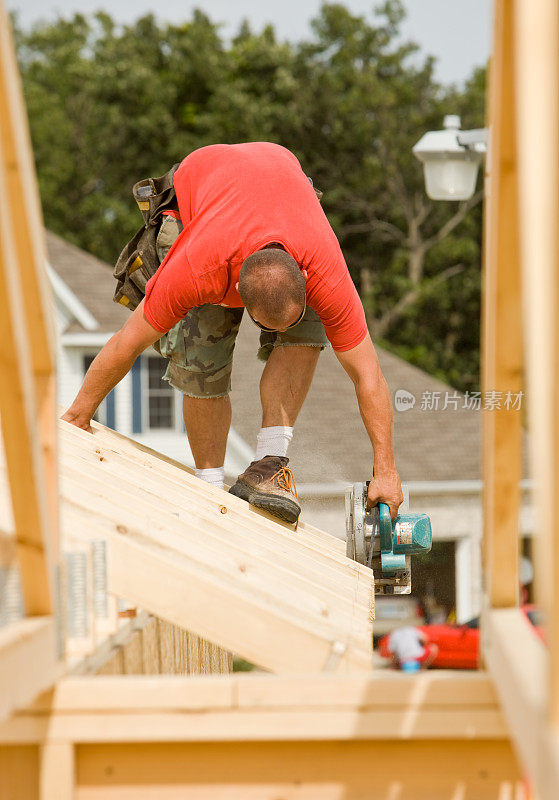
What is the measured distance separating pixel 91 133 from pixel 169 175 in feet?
94.8

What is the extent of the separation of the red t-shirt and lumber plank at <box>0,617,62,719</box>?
1.96 m

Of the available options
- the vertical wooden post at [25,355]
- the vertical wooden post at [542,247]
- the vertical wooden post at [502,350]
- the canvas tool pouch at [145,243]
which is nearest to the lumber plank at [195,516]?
the vertical wooden post at [25,355]

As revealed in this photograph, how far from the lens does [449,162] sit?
7.35m

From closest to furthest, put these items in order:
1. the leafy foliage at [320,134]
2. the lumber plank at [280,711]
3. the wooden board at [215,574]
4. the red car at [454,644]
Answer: the lumber plank at [280,711]
the wooden board at [215,574]
the red car at [454,644]
the leafy foliage at [320,134]

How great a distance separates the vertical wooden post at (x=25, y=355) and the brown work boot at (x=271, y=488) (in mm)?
1945

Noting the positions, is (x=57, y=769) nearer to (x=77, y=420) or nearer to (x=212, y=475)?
(x=77, y=420)

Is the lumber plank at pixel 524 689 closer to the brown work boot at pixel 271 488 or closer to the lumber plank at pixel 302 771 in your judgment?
the lumber plank at pixel 302 771

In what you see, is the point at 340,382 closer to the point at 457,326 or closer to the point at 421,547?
the point at 457,326

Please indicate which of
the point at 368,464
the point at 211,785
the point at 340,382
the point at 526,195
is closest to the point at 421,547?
the point at 211,785

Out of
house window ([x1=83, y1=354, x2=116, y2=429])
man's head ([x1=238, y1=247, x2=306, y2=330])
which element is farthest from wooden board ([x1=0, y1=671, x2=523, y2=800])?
house window ([x1=83, y1=354, x2=116, y2=429])

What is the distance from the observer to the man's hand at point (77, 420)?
4145mm

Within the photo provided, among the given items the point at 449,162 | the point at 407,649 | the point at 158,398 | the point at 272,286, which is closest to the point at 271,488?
the point at 272,286

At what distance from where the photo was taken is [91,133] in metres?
31.8

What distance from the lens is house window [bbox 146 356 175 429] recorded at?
61.5ft
